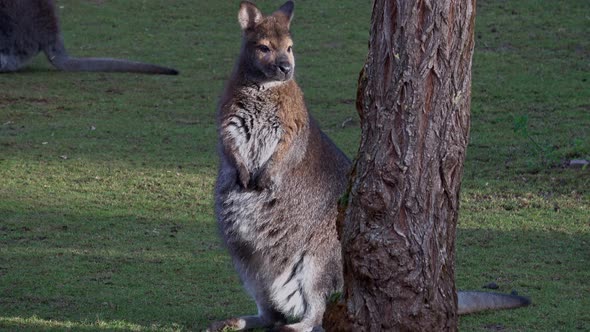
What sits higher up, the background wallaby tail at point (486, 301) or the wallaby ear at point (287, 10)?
the wallaby ear at point (287, 10)

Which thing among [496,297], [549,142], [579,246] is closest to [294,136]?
[496,297]

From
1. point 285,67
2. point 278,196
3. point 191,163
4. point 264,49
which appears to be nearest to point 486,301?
point 278,196

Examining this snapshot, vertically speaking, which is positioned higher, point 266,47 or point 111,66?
point 266,47

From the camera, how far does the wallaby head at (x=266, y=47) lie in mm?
5168

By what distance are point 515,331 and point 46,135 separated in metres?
5.33

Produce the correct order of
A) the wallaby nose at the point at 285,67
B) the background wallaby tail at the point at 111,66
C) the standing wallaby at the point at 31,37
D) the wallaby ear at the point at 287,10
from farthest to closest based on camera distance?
1. the standing wallaby at the point at 31,37
2. the background wallaby tail at the point at 111,66
3. the wallaby ear at the point at 287,10
4. the wallaby nose at the point at 285,67

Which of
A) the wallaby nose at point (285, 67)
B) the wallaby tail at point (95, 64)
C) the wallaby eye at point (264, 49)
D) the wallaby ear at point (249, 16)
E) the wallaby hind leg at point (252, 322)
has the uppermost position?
the wallaby ear at point (249, 16)

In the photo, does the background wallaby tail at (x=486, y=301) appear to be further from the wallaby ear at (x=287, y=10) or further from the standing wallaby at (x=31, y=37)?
the standing wallaby at (x=31, y=37)

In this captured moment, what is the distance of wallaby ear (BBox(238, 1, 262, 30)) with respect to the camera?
5.38m

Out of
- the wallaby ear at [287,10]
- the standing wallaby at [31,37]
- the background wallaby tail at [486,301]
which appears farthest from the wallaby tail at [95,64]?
the background wallaby tail at [486,301]

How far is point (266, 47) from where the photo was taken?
5.27 meters

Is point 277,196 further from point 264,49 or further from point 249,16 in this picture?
point 249,16

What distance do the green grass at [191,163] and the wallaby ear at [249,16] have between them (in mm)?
1422

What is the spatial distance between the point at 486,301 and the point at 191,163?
3671mm
